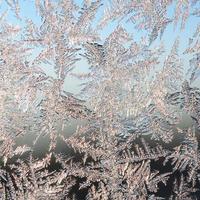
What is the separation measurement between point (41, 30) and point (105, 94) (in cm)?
80

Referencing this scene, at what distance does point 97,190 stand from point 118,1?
1.79 meters

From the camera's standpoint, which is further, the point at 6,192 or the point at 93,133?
the point at 6,192

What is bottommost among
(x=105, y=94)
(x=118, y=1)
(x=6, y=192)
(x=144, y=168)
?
(x=6, y=192)

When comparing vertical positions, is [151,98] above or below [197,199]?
above

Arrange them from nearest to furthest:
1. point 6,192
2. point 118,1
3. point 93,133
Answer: point 118,1
point 93,133
point 6,192

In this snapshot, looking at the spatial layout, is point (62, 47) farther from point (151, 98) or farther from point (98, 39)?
point (151, 98)

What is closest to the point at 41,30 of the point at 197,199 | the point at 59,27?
the point at 59,27

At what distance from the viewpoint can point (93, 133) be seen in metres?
3.47

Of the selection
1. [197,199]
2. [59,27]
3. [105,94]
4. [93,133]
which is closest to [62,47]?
[59,27]

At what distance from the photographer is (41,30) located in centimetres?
331

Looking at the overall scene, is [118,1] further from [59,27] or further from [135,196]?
[135,196]

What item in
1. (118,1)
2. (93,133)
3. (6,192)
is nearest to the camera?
(118,1)

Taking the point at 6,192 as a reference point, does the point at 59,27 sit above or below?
above

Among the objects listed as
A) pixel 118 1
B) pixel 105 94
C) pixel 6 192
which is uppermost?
pixel 118 1
